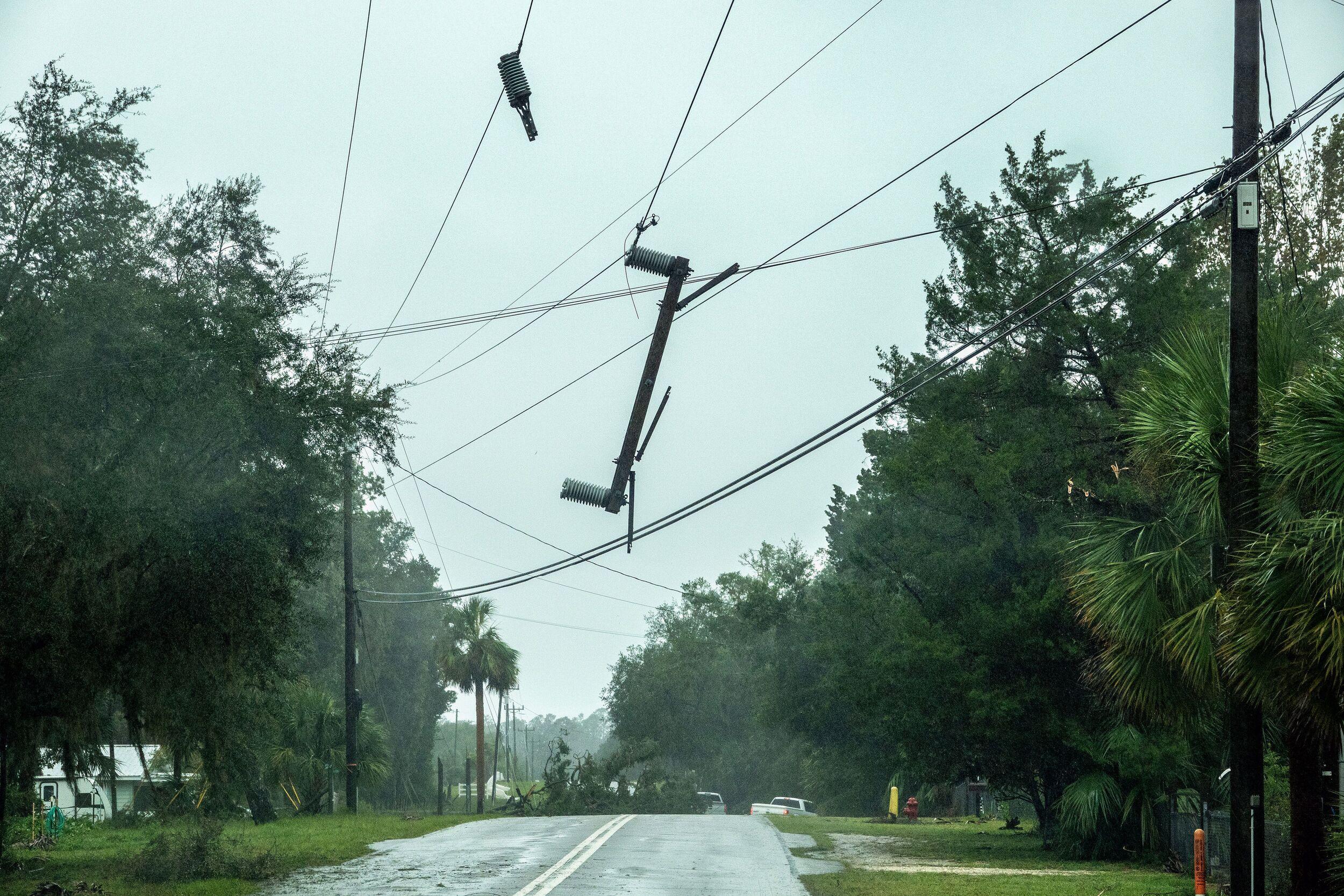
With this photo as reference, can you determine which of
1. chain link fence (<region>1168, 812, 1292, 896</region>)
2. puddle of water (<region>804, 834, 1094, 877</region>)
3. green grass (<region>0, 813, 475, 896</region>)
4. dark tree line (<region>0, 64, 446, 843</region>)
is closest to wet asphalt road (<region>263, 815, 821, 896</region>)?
green grass (<region>0, 813, 475, 896</region>)

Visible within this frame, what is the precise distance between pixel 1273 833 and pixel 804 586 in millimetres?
31656

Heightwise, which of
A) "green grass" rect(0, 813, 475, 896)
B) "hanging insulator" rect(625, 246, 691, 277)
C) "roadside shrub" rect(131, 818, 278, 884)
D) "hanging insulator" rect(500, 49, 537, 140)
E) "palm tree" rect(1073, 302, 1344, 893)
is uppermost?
"hanging insulator" rect(500, 49, 537, 140)

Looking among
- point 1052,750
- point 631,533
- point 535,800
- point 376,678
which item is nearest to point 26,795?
point 631,533

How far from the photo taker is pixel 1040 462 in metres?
25.4

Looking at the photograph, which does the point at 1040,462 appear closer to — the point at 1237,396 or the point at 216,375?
the point at 1237,396

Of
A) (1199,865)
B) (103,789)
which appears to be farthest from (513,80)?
(103,789)

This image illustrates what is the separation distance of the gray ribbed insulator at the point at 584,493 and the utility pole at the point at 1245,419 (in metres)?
6.23

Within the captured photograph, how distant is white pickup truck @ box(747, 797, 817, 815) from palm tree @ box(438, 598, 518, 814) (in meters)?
17.9

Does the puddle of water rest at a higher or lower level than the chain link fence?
lower

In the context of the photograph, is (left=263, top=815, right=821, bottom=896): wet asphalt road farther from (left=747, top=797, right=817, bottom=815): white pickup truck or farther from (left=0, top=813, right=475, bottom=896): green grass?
(left=747, top=797, right=817, bottom=815): white pickup truck

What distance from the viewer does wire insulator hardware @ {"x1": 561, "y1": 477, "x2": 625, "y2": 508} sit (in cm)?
1290

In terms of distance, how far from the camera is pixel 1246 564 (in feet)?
34.9

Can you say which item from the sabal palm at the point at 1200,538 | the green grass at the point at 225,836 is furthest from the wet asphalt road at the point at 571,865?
the sabal palm at the point at 1200,538

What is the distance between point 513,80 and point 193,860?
12266 mm
